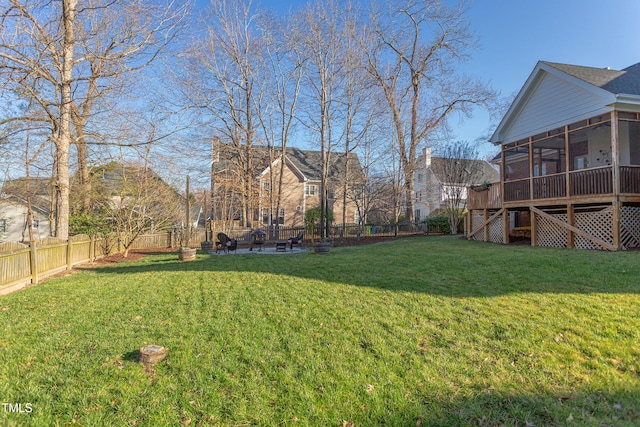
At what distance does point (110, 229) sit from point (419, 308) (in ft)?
48.0

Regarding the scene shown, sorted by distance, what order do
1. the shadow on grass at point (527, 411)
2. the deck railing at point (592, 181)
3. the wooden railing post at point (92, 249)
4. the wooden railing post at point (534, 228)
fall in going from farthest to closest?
the wooden railing post at point (92, 249), the wooden railing post at point (534, 228), the deck railing at point (592, 181), the shadow on grass at point (527, 411)

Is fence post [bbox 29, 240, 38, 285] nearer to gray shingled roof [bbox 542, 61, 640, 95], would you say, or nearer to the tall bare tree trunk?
the tall bare tree trunk

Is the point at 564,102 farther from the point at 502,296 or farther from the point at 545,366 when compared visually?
the point at 545,366

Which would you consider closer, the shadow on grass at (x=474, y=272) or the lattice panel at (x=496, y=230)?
the shadow on grass at (x=474, y=272)

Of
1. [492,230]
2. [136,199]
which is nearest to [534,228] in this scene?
[492,230]

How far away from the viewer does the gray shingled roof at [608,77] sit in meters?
9.99

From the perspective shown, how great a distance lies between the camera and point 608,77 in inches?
432

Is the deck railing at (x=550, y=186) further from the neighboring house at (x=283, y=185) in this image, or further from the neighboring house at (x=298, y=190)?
the neighboring house at (x=298, y=190)

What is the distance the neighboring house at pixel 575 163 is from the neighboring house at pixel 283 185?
865 centimetres

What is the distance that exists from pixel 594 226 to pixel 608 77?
508 cm

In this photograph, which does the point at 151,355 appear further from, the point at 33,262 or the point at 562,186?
the point at 562,186

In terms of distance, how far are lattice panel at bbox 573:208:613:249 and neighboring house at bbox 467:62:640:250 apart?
0.08 feet

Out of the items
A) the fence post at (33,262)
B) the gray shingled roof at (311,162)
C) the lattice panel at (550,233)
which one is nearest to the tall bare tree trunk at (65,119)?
the fence post at (33,262)

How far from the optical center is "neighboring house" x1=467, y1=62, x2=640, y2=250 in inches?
379
